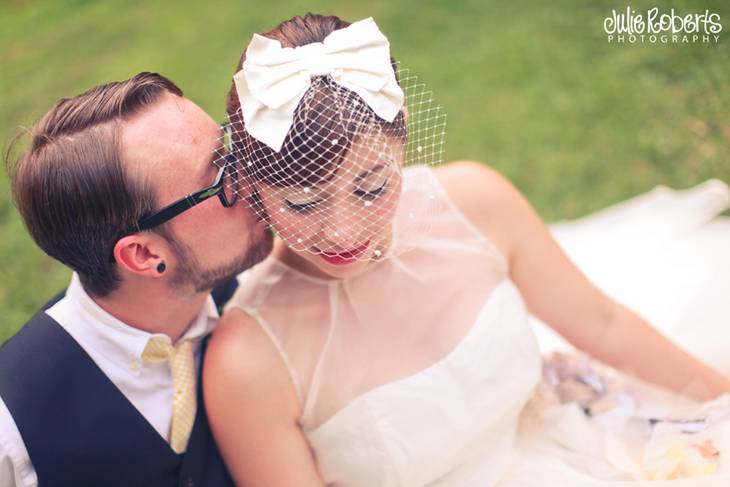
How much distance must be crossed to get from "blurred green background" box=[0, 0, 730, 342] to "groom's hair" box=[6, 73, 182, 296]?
8.93ft

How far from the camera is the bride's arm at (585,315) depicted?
3.12 metres

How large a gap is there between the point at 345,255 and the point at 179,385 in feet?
2.57

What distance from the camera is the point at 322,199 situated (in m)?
2.34

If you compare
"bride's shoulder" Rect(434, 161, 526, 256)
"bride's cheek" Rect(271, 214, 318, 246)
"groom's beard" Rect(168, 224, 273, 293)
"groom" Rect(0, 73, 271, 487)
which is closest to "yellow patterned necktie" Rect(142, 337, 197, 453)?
"groom" Rect(0, 73, 271, 487)

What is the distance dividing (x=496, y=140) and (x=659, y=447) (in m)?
3.66

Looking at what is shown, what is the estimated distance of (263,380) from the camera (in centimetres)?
257

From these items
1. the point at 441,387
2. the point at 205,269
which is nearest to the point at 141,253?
the point at 205,269

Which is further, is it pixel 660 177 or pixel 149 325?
pixel 660 177

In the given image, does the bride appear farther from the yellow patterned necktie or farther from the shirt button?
the shirt button

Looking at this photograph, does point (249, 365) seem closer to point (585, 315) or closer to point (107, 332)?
point (107, 332)

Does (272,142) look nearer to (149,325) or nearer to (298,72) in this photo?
(298,72)

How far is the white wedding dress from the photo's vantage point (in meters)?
2.65

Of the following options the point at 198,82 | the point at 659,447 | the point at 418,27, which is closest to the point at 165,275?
the point at 659,447

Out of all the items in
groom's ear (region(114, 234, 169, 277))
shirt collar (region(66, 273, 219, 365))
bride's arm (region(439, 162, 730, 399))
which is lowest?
bride's arm (region(439, 162, 730, 399))
